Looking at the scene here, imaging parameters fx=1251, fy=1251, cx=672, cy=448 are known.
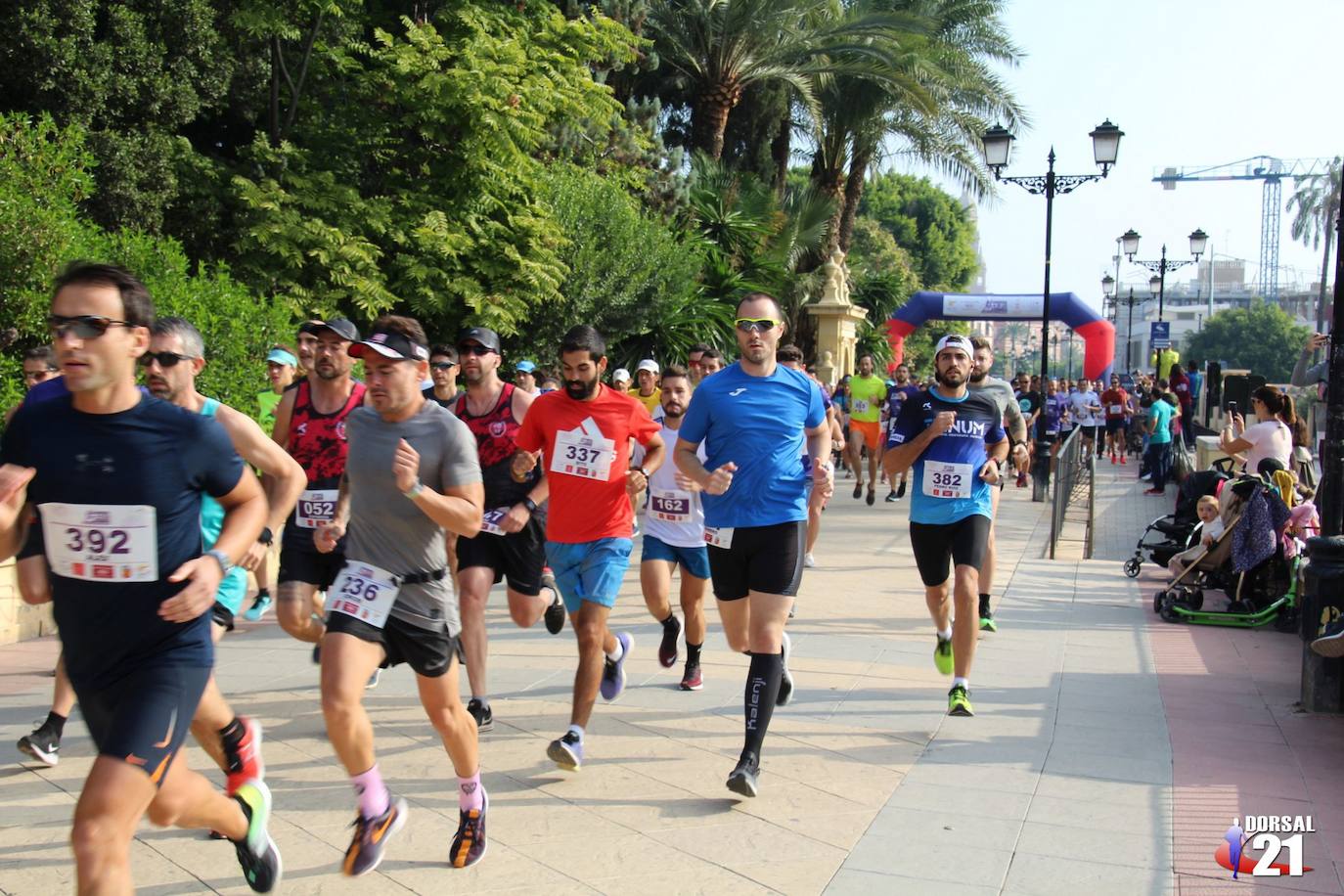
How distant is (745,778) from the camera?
15.9 ft

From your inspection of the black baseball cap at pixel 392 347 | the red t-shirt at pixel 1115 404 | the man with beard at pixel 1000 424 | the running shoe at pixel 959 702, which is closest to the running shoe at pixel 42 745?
the black baseball cap at pixel 392 347

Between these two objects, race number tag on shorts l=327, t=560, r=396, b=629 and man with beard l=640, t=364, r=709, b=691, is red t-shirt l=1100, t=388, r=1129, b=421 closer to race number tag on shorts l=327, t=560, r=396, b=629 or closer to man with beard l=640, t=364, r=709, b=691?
man with beard l=640, t=364, r=709, b=691

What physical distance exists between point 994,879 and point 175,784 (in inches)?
104

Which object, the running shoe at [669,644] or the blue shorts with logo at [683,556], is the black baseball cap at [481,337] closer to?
the blue shorts with logo at [683,556]

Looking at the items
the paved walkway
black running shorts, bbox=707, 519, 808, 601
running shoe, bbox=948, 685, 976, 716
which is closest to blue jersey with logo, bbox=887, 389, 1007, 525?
running shoe, bbox=948, 685, 976, 716

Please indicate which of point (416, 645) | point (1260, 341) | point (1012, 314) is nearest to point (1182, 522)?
point (416, 645)

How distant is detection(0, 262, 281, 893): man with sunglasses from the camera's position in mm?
3189

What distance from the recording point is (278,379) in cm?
774

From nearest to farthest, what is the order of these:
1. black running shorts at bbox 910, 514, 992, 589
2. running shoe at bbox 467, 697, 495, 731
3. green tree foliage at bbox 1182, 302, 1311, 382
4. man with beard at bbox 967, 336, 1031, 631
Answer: running shoe at bbox 467, 697, 495, 731 → black running shorts at bbox 910, 514, 992, 589 → man with beard at bbox 967, 336, 1031, 631 → green tree foliage at bbox 1182, 302, 1311, 382

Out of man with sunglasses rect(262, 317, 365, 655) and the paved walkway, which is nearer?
the paved walkway

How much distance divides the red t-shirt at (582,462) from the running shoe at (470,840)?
160 centimetres

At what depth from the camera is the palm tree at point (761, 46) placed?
25.5m

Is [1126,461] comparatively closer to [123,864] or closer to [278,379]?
[278,379]

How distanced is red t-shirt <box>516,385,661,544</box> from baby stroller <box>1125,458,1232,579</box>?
303 inches
